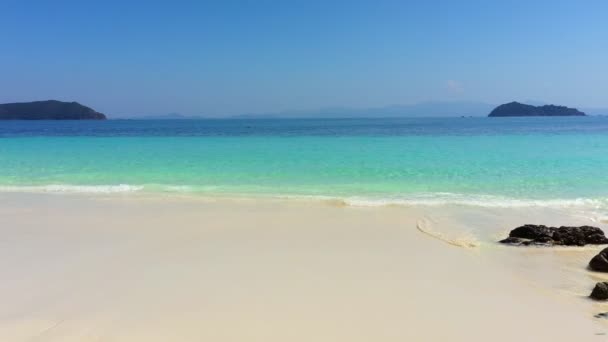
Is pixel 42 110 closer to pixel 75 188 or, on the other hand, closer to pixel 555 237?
pixel 75 188

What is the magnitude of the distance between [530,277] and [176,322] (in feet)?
13.2

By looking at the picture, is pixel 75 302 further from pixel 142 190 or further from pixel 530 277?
pixel 142 190

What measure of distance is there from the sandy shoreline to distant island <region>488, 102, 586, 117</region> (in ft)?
538

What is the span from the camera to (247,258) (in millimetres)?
5973

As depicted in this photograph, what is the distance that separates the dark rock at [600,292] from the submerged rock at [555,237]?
1.93m

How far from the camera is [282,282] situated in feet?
16.7

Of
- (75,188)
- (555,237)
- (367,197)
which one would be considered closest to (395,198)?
(367,197)

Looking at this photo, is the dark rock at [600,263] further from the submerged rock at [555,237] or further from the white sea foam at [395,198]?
the white sea foam at [395,198]

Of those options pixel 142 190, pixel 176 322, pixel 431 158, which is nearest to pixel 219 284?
pixel 176 322

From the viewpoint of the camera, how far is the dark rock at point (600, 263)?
546cm

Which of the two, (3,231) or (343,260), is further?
(3,231)

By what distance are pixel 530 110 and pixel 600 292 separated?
168408 mm

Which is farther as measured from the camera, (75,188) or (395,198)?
(75,188)

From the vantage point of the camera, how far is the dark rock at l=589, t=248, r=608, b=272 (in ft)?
17.9
